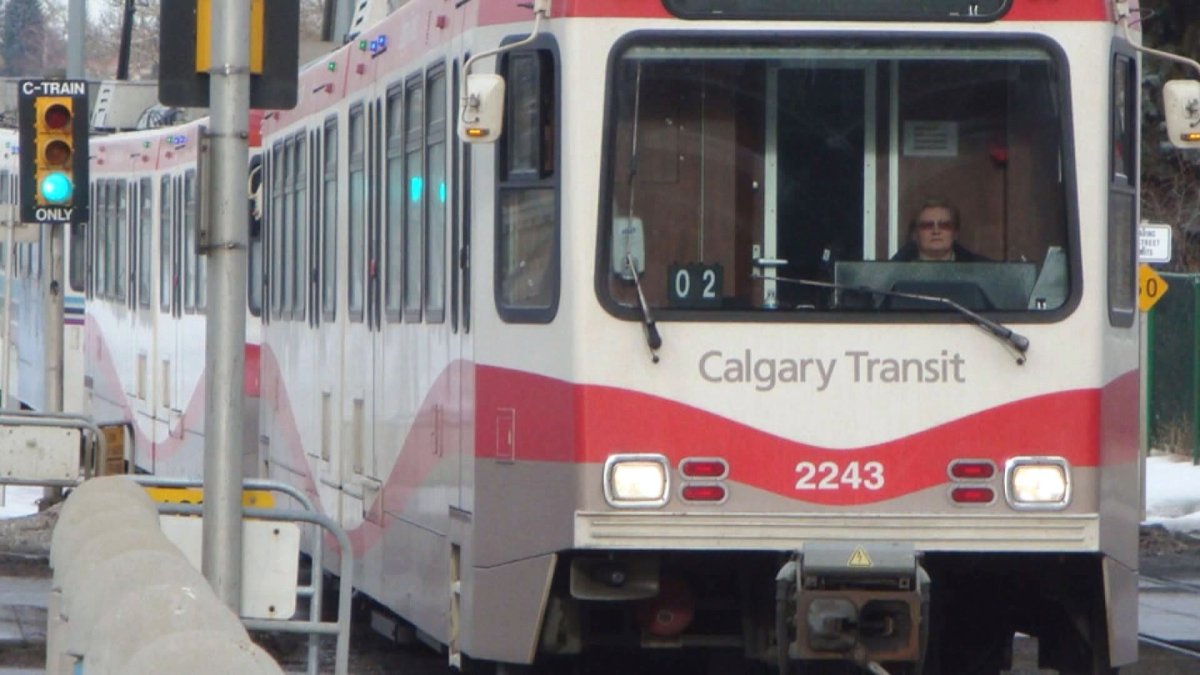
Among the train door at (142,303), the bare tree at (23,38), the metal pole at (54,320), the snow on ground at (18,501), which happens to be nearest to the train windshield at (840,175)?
the metal pole at (54,320)

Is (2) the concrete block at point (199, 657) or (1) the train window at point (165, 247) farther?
(1) the train window at point (165, 247)

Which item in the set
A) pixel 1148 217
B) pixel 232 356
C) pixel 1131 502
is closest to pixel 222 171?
pixel 232 356

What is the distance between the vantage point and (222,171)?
801 cm

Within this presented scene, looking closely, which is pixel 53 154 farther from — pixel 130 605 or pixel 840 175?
pixel 130 605

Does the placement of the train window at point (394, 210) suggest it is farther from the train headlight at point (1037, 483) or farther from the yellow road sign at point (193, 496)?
the train headlight at point (1037, 483)

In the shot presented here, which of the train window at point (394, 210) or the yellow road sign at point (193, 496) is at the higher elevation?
the train window at point (394, 210)

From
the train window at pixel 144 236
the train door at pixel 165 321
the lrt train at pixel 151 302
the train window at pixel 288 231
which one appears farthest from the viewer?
the train window at pixel 144 236

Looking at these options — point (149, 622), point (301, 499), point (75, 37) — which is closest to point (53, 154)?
point (75, 37)

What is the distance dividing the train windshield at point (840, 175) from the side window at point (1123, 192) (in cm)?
24

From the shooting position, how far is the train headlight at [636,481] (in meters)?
8.52

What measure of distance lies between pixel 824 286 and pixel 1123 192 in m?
1.19

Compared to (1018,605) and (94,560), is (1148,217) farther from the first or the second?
(94,560)

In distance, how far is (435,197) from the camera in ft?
33.4

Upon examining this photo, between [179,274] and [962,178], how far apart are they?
14109 millimetres
